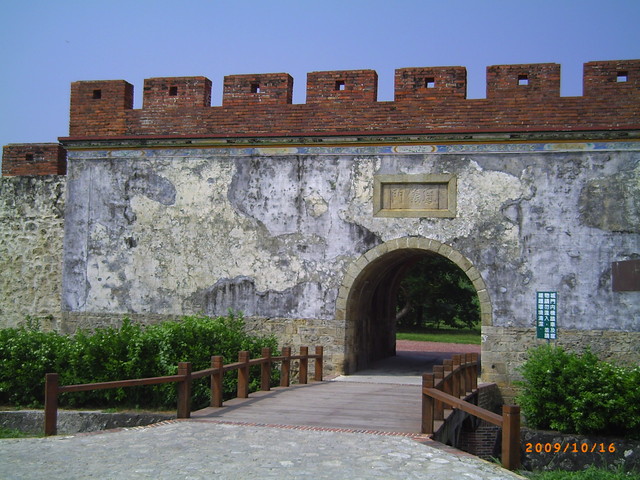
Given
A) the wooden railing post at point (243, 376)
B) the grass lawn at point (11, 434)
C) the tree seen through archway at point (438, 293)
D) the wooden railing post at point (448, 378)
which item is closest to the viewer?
the wooden railing post at point (448, 378)

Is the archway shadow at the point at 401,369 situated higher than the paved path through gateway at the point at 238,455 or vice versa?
the paved path through gateway at the point at 238,455

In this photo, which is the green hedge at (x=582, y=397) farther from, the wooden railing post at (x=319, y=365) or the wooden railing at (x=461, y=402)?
the wooden railing post at (x=319, y=365)

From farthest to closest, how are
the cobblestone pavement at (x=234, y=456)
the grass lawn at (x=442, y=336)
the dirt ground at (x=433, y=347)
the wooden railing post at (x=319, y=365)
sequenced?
the grass lawn at (x=442, y=336)
the dirt ground at (x=433, y=347)
the wooden railing post at (x=319, y=365)
the cobblestone pavement at (x=234, y=456)

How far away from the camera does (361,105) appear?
13.5 metres

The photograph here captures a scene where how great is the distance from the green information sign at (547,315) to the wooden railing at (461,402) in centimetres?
124

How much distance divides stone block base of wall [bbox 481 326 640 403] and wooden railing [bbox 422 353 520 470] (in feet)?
2.11

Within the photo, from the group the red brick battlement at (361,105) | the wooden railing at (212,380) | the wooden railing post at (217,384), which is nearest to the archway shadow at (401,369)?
the wooden railing at (212,380)

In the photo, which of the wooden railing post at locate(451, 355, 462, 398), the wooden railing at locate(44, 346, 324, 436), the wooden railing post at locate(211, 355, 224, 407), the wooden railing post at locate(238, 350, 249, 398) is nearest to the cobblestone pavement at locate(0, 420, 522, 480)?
the wooden railing at locate(44, 346, 324, 436)

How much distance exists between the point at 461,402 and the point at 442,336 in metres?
19.2

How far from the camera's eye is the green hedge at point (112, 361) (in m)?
11.3

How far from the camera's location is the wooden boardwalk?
344 inches

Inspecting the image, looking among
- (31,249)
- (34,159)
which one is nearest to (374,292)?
(31,249)

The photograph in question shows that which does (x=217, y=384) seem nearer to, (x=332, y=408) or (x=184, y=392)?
(x=184, y=392)
